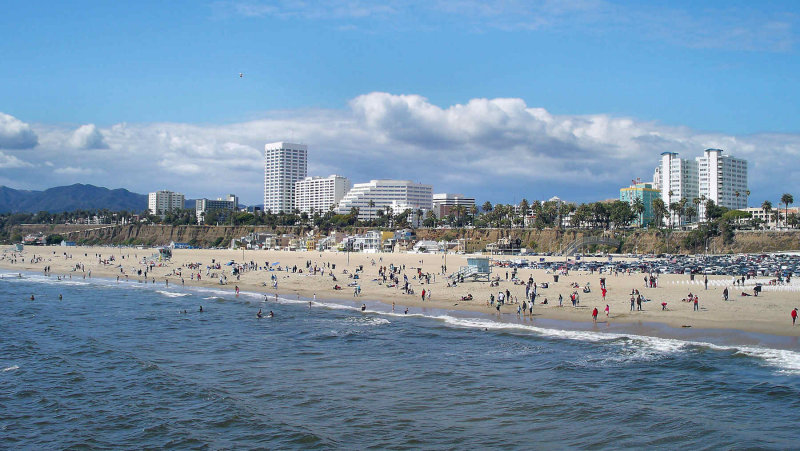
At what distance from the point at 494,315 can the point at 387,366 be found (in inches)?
469

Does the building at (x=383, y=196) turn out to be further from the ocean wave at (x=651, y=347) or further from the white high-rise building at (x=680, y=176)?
the ocean wave at (x=651, y=347)

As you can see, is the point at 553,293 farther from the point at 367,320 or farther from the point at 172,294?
the point at 172,294

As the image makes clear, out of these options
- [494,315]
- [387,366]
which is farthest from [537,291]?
[387,366]

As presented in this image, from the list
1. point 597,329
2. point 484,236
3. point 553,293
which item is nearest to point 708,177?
point 484,236

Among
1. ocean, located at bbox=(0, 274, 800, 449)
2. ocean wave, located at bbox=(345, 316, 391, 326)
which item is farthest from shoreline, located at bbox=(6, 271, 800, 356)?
ocean wave, located at bbox=(345, 316, 391, 326)

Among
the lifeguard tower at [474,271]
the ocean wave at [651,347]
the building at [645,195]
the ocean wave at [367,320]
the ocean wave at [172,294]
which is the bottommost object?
the ocean wave at [172,294]

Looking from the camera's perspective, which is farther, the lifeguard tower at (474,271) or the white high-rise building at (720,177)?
the white high-rise building at (720,177)

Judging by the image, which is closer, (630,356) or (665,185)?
(630,356)

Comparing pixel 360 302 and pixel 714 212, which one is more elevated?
pixel 714 212

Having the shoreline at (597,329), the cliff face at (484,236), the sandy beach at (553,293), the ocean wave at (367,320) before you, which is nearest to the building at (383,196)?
the cliff face at (484,236)

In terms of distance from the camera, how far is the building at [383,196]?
17988 centimetres

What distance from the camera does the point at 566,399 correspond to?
17.0m

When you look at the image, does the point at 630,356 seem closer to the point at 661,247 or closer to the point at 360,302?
the point at 360,302

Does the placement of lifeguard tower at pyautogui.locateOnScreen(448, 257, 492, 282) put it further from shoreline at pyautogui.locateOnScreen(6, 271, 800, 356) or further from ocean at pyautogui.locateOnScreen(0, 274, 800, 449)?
ocean at pyautogui.locateOnScreen(0, 274, 800, 449)
